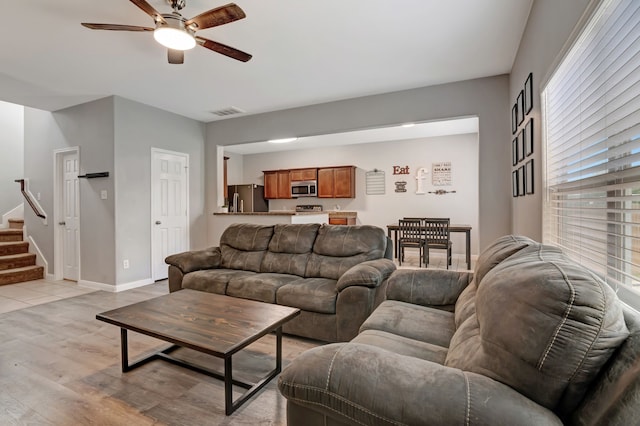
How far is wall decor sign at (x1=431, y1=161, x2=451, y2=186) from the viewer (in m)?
6.69

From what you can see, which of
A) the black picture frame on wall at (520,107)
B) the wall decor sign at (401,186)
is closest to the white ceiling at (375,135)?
the wall decor sign at (401,186)

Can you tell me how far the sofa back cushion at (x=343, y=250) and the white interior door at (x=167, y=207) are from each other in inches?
115

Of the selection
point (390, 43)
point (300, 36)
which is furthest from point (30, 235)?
point (390, 43)

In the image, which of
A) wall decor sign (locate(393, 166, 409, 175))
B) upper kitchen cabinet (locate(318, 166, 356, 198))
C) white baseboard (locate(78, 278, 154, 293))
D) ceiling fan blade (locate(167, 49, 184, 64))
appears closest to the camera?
ceiling fan blade (locate(167, 49, 184, 64))

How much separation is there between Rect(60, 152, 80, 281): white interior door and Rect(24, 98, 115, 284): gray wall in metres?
0.21

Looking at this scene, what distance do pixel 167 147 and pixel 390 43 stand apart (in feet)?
12.3

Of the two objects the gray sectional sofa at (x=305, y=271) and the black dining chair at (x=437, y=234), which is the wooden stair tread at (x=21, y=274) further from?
the black dining chair at (x=437, y=234)

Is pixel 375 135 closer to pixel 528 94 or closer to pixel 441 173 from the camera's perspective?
pixel 441 173

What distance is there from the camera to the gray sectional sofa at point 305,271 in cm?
246

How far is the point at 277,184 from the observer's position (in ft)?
27.1

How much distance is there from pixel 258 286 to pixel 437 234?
3.71 meters

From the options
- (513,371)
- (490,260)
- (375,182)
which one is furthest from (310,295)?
(375,182)

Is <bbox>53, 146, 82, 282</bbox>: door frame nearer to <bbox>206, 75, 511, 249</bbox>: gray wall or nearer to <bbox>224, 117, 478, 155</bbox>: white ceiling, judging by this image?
<bbox>224, 117, 478, 155</bbox>: white ceiling

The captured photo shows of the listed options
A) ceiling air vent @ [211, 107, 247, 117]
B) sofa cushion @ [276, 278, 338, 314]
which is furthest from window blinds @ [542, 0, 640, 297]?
ceiling air vent @ [211, 107, 247, 117]
